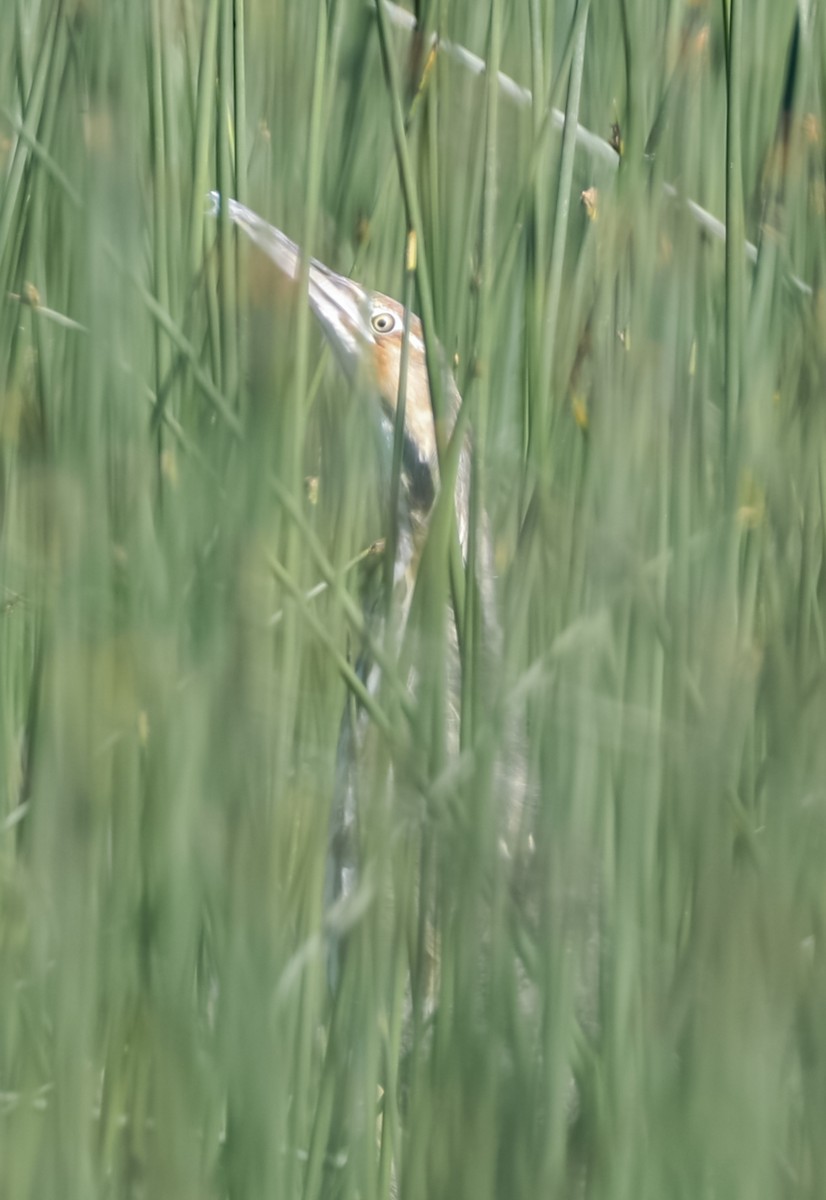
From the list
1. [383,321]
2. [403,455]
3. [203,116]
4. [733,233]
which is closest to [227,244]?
[203,116]

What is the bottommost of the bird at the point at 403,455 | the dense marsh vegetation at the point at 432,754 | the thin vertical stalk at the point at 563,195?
the bird at the point at 403,455

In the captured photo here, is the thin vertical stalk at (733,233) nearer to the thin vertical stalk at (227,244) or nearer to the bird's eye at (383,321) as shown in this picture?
the thin vertical stalk at (227,244)

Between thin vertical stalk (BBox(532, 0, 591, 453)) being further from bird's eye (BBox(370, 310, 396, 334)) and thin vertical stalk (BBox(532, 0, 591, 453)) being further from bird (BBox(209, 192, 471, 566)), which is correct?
bird's eye (BBox(370, 310, 396, 334))

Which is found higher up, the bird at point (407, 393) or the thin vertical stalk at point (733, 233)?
the thin vertical stalk at point (733, 233)

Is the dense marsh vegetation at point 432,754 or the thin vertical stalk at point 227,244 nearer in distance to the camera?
the dense marsh vegetation at point 432,754

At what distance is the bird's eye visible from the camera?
1664mm

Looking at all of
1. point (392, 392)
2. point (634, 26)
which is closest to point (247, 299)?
point (634, 26)

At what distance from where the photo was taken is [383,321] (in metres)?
1.71

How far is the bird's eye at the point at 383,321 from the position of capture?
1.66 meters

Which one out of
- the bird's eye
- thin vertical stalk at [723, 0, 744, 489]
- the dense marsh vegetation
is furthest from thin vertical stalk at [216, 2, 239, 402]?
the bird's eye

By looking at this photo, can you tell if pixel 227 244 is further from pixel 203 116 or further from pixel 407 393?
pixel 407 393

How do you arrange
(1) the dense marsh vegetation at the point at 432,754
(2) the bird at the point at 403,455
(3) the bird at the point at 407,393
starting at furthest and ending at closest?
(3) the bird at the point at 407,393, (2) the bird at the point at 403,455, (1) the dense marsh vegetation at the point at 432,754

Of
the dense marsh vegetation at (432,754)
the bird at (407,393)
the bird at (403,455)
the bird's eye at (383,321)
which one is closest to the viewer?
the dense marsh vegetation at (432,754)

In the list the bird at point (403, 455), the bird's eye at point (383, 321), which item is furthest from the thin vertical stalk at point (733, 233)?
Result: the bird's eye at point (383, 321)
